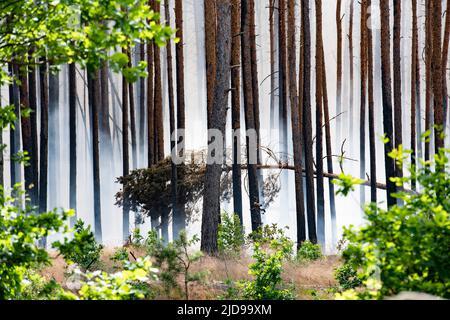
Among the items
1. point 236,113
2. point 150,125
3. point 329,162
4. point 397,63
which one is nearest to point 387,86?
point 397,63

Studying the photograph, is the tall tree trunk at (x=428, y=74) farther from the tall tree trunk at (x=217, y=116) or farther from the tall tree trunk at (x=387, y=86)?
the tall tree trunk at (x=217, y=116)

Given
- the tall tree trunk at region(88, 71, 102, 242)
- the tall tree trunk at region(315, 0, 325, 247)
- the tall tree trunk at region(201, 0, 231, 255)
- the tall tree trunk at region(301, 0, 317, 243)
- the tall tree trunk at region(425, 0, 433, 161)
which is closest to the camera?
the tall tree trunk at region(201, 0, 231, 255)

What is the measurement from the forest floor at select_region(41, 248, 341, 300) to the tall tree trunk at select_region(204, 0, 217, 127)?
5141mm

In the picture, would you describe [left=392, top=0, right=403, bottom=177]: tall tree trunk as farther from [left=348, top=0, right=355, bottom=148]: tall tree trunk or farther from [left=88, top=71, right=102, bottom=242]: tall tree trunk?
[left=88, top=71, right=102, bottom=242]: tall tree trunk

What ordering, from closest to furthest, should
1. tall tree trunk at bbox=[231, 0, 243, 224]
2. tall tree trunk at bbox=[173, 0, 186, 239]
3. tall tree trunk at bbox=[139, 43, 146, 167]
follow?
tall tree trunk at bbox=[231, 0, 243, 224]
tall tree trunk at bbox=[173, 0, 186, 239]
tall tree trunk at bbox=[139, 43, 146, 167]

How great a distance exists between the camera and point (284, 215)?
923 inches

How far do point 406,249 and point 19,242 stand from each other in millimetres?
3207

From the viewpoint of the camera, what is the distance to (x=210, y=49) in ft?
68.8

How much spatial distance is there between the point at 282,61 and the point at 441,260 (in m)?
16.4

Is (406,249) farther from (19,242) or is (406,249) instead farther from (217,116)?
(217,116)

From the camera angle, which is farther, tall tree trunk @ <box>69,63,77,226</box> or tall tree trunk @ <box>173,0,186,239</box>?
tall tree trunk @ <box>69,63,77,226</box>

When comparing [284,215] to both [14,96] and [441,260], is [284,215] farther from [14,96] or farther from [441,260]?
[441,260]

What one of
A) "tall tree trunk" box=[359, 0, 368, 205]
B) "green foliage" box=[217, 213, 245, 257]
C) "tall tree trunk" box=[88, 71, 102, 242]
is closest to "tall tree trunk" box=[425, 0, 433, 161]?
"tall tree trunk" box=[359, 0, 368, 205]

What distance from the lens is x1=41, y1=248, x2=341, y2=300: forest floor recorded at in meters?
12.1
